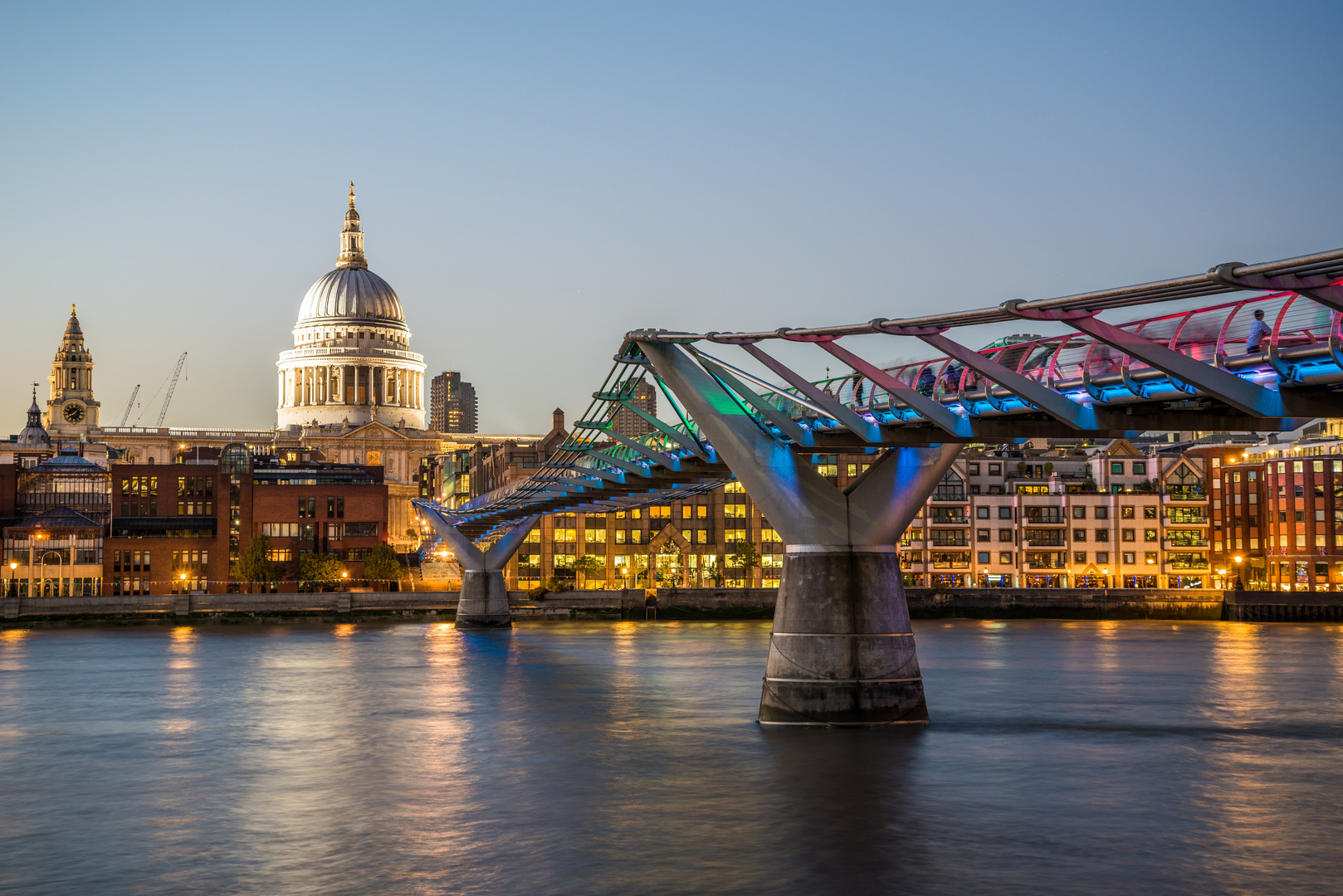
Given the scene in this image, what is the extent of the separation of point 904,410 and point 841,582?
4182 millimetres

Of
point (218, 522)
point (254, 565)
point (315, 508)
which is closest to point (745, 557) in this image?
point (315, 508)

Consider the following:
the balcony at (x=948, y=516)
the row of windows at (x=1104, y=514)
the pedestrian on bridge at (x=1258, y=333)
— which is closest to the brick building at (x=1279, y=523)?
the row of windows at (x=1104, y=514)

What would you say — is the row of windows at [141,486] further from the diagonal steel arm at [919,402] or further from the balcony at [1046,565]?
the diagonal steel arm at [919,402]

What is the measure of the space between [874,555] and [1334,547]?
300ft

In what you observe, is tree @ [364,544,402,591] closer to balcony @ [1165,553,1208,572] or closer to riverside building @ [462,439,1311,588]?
riverside building @ [462,439,1311,588]

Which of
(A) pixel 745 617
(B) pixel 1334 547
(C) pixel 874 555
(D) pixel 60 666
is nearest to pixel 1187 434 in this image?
(B) pixel 1334 547

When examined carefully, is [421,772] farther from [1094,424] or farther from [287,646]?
[287,646]

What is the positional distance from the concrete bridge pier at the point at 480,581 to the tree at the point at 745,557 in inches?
1144

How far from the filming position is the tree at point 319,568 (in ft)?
387

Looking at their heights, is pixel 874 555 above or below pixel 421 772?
above

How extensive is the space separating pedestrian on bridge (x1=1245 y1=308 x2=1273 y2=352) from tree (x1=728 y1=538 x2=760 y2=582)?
92.7 metres

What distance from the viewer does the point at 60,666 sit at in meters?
64.0

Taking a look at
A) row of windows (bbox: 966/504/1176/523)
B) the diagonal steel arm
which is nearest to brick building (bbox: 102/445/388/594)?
row of windows (bbox: 966/504/1176/523)

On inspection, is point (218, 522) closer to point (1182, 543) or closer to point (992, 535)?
point (992, 535)
